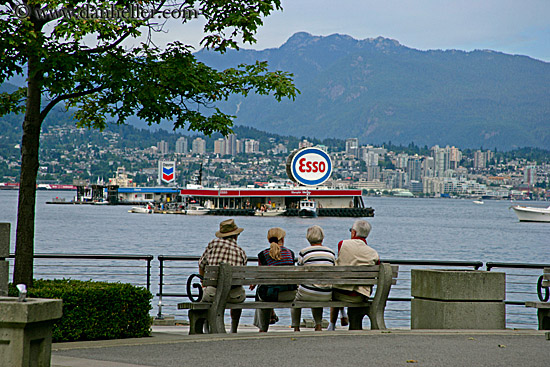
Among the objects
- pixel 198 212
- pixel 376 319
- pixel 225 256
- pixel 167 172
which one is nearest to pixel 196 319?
pixel 225 256

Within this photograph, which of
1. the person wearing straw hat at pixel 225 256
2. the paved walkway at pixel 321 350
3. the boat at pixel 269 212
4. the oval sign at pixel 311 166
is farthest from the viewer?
the boat at pixel 269 212

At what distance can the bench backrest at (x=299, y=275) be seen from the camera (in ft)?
32.1

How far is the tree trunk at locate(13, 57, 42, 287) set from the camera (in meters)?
9.80

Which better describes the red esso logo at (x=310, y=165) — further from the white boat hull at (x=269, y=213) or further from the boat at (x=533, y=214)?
the boat at (x=533, y=214)

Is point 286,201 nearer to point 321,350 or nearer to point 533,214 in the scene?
point 533,214

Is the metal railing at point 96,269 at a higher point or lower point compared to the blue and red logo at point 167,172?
lower

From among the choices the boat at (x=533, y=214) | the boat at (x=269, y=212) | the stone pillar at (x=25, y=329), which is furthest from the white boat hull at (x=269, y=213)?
the stone pillar at (x=25, y=329)

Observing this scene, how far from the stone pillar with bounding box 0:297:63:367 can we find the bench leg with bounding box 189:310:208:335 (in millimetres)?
4058

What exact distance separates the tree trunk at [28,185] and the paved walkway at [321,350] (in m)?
1.48

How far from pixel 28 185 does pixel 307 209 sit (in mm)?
117829

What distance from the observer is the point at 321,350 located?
876 cm

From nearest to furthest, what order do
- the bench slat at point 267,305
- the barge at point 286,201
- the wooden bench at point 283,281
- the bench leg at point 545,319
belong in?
the wooden bench at point 283,281
the bench slat at point 267,305
the bench leg at point 545,319
the barge at point 286,201

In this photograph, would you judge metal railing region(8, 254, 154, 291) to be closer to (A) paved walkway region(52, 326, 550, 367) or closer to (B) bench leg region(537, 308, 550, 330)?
(A) paved walkway region(52, 326, 550, 367)

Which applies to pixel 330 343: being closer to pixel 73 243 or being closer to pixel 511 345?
pixel 511 345
